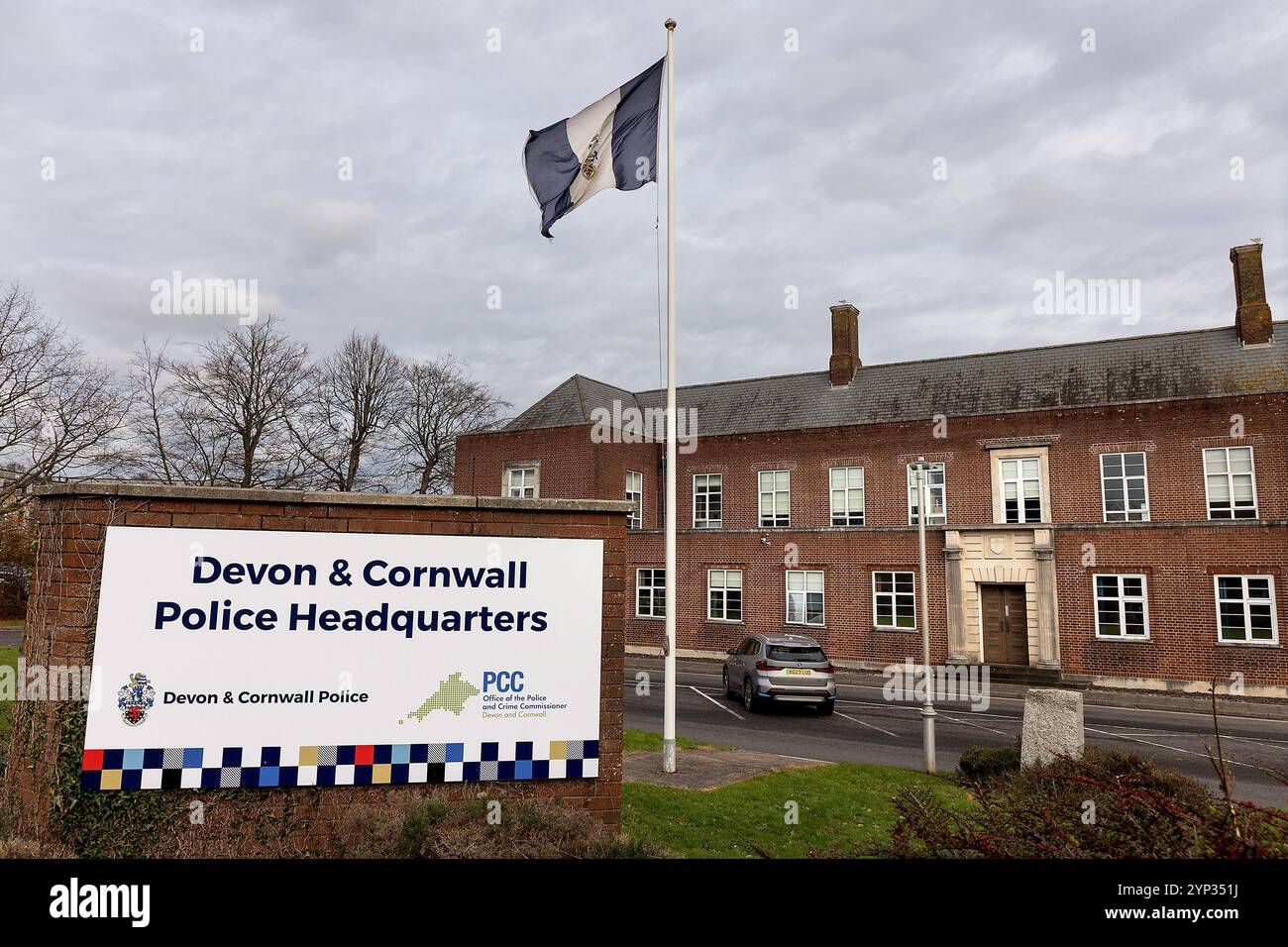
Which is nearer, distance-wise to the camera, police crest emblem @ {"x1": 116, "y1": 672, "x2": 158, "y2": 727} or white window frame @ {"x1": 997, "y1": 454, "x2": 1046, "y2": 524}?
police crest emblem @ {"x1": 116, "y1": 672, "x2": 158, "y2": 727}

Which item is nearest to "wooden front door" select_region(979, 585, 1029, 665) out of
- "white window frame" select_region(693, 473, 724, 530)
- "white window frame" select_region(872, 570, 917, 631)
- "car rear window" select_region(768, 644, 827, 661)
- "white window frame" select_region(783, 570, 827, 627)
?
"white window frame" select_region(872, 570, 917, 631)

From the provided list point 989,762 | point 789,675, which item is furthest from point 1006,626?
point 989,762

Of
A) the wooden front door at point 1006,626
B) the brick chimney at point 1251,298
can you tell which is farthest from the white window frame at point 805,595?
the brick chimney at point 1251,298

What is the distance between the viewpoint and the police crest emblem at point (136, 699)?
18.7ft

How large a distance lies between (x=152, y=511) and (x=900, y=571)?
84.6 ft

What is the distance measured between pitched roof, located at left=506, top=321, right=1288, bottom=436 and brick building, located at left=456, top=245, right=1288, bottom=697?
9 centimetres

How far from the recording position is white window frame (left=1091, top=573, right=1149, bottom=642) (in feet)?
79.7

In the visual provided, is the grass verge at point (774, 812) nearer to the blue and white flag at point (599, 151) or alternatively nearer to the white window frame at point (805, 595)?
the blue and white flag at point (599, 151)

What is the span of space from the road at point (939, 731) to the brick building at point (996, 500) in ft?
15.9

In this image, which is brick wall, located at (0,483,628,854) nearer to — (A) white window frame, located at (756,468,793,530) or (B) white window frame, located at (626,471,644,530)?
(A) white window frame, located at (756,468,793,530)

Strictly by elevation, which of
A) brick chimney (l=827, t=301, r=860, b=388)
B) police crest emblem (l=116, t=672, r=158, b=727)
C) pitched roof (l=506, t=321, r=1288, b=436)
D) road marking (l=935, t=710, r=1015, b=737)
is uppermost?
brick chimney (l=827, t=301, r=860, b=388)

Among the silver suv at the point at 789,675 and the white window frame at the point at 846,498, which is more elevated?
the white window frame at the point at 846,498
